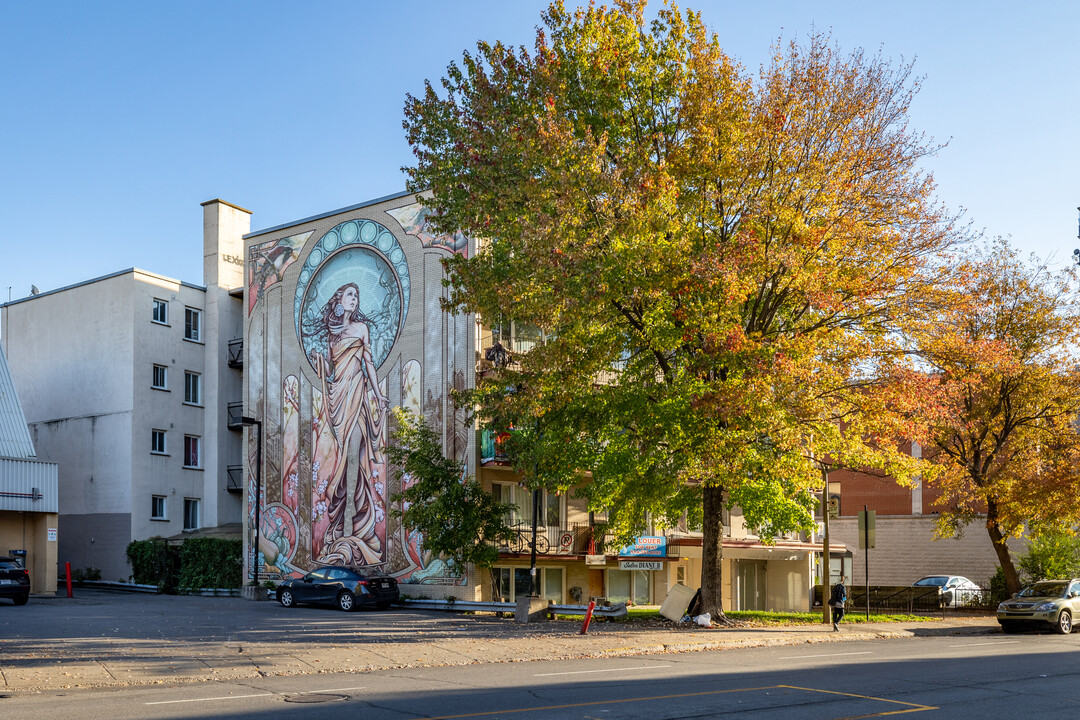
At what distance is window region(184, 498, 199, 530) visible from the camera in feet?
144

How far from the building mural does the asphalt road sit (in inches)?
667

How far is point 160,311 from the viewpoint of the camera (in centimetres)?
4394

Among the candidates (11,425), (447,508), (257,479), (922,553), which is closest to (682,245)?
(447,508)

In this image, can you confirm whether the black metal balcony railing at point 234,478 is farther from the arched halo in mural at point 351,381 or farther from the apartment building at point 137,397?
the arched halo in mural at point 351,381

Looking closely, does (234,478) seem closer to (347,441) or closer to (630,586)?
(347,441)

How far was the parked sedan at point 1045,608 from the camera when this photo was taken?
86.5 ft

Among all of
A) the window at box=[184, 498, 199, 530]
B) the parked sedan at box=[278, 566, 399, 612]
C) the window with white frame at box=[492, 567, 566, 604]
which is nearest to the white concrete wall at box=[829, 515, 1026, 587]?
the window with white frame at box=[492, 567, 566, 604]

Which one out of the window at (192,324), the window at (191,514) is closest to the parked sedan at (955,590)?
the window at (191,514)

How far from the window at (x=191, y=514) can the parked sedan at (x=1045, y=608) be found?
3238 centimetres

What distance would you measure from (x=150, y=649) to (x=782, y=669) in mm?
10837

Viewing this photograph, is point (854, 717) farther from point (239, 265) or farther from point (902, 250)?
point (239, 265)

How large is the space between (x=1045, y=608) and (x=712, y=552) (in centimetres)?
920

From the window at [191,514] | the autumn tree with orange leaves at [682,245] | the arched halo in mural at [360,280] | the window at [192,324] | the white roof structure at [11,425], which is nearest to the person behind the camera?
the autumn tree with orange leaves at [682,245]

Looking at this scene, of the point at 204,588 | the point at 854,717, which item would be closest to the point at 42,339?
the point at 204,588
